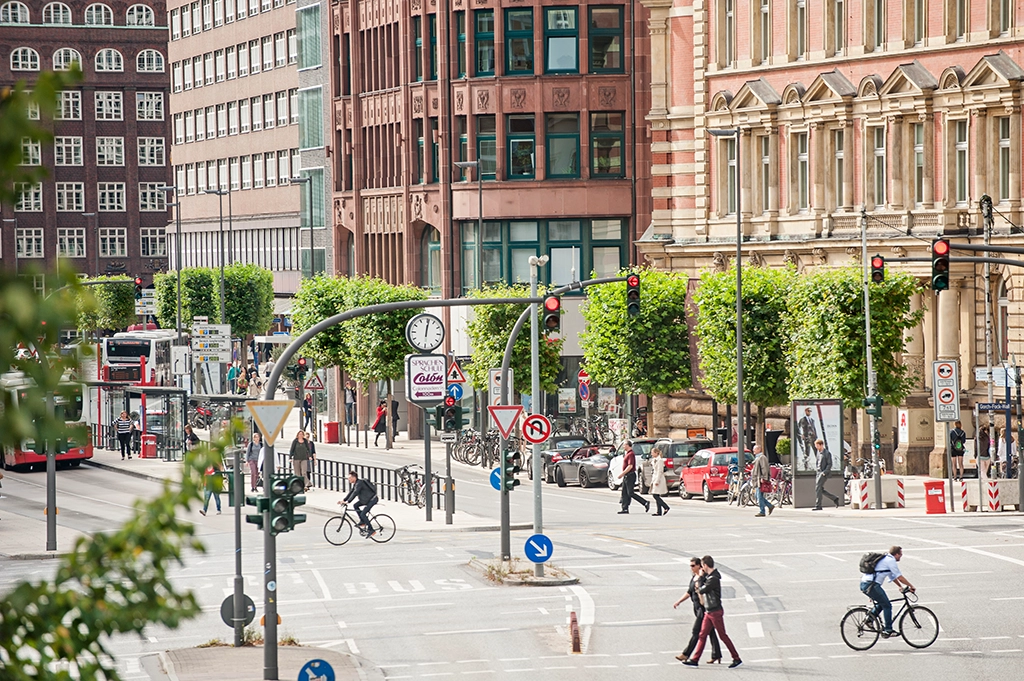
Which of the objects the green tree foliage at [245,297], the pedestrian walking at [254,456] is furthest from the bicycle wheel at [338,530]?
the green tree foliage at [245,297]

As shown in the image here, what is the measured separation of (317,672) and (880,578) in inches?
420

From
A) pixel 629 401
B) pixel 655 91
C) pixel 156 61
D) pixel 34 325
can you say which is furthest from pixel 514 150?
pixel 156 61

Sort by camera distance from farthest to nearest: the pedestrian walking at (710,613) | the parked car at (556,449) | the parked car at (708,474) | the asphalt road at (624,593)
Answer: the parked car at (556,449) < the parked car at (708,474) < the asphalt road at (624,593) < the pedestrian walking at (710,613)

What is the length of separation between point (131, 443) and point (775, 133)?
87.3 ft

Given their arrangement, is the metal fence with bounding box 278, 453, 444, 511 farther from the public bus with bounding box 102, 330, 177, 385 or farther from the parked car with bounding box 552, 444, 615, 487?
the public bus with bounding box 102, 330, 177, 385

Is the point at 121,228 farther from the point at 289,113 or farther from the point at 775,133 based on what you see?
the point at 775,133

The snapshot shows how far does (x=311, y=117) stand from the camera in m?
101

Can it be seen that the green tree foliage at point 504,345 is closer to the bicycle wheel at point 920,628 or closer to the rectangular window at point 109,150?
the bicycle wheel at point 920,628

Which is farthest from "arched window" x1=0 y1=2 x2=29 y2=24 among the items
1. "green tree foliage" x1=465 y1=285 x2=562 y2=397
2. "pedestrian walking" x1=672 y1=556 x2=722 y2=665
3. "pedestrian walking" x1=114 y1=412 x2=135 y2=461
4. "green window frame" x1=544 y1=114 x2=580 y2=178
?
"pedestrian walking" x1=672 y1=556 x2=722 y2=665

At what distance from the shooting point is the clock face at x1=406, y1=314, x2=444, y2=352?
4891 cm

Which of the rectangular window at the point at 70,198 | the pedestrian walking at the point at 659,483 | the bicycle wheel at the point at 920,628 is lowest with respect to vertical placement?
the bicycle wheel at the point at 920,628

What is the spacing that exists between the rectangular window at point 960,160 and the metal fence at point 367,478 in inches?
749

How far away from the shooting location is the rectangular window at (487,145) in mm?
79438

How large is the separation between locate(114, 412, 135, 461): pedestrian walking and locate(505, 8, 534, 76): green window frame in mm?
21974
